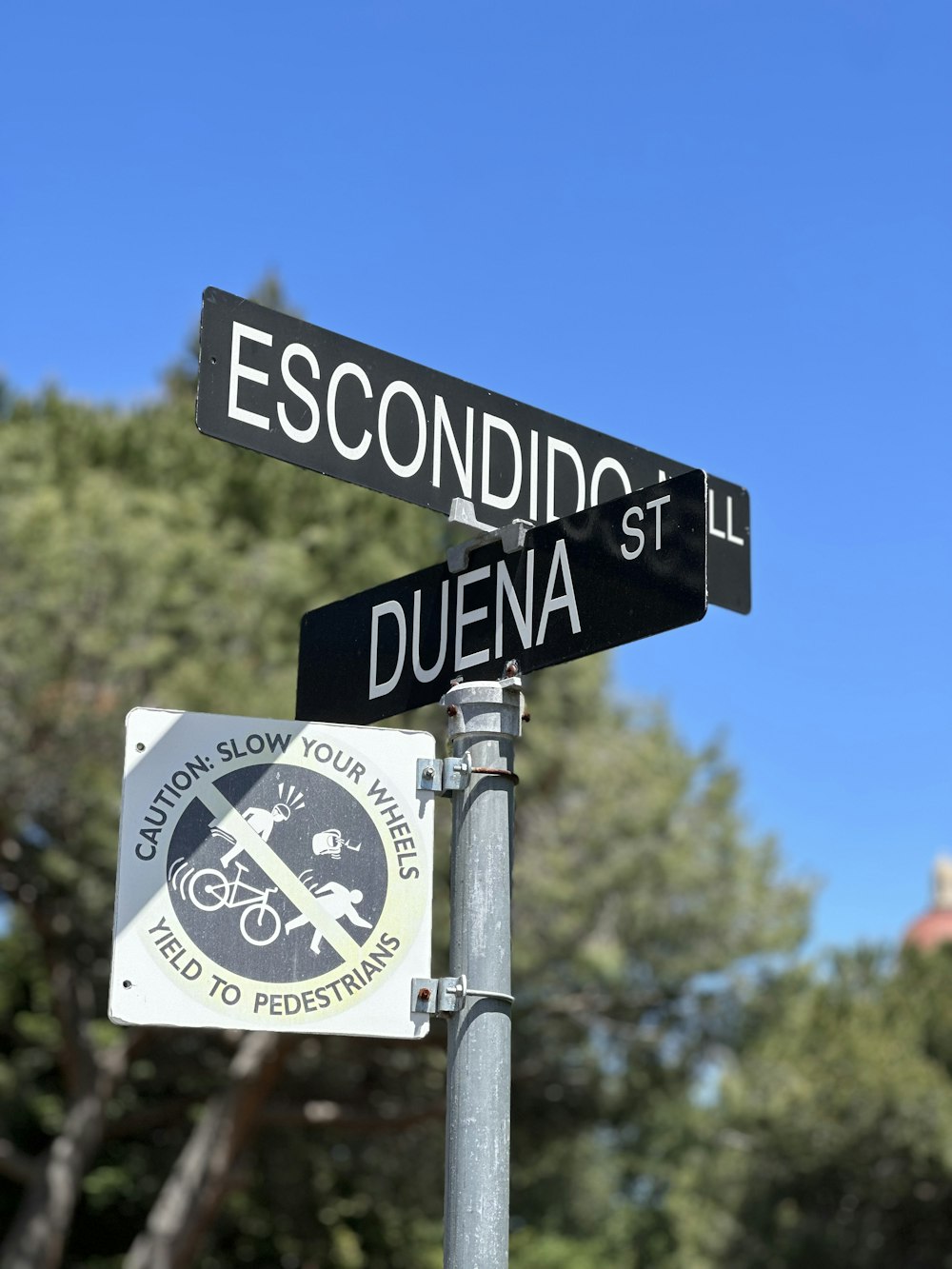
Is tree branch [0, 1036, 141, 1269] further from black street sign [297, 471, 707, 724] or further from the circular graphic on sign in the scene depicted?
the circular graphic on sign

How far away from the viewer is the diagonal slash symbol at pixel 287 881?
2365 millimetres

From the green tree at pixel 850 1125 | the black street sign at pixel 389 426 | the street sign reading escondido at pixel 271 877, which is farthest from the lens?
the green tree at pixel 850 1125

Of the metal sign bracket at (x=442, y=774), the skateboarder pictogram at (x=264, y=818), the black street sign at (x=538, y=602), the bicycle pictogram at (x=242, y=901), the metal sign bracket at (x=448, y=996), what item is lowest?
the metal sign bracket at (x=448, y=996)

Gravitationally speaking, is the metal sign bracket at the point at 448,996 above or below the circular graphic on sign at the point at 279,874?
below

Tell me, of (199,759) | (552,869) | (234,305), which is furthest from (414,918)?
(552,869)

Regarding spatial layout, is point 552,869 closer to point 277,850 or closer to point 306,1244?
point 306,1244

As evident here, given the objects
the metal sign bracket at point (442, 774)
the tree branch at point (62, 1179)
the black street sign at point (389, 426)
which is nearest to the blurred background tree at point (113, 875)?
the tree branch at point (62, 1179)

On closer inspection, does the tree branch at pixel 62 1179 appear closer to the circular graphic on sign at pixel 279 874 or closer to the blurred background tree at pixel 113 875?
the blurred background tree at pixel 113 875

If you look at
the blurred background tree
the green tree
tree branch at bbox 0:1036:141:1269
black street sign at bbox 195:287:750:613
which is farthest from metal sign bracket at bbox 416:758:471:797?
the green tree

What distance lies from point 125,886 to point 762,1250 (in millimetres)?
29998

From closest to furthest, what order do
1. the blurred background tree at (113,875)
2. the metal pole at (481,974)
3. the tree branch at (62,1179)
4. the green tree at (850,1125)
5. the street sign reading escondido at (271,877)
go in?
the metal pole at (481,974) < the street sign reading escondido at (271,877) < the blurred background tree at (113,875) < the tree branch at (62,1179) < the green tree at (850,1125)

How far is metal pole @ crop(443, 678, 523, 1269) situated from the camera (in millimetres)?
2166

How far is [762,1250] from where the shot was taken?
96.4 feet

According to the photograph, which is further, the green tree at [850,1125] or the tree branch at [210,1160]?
the green tree at [850,1125]
